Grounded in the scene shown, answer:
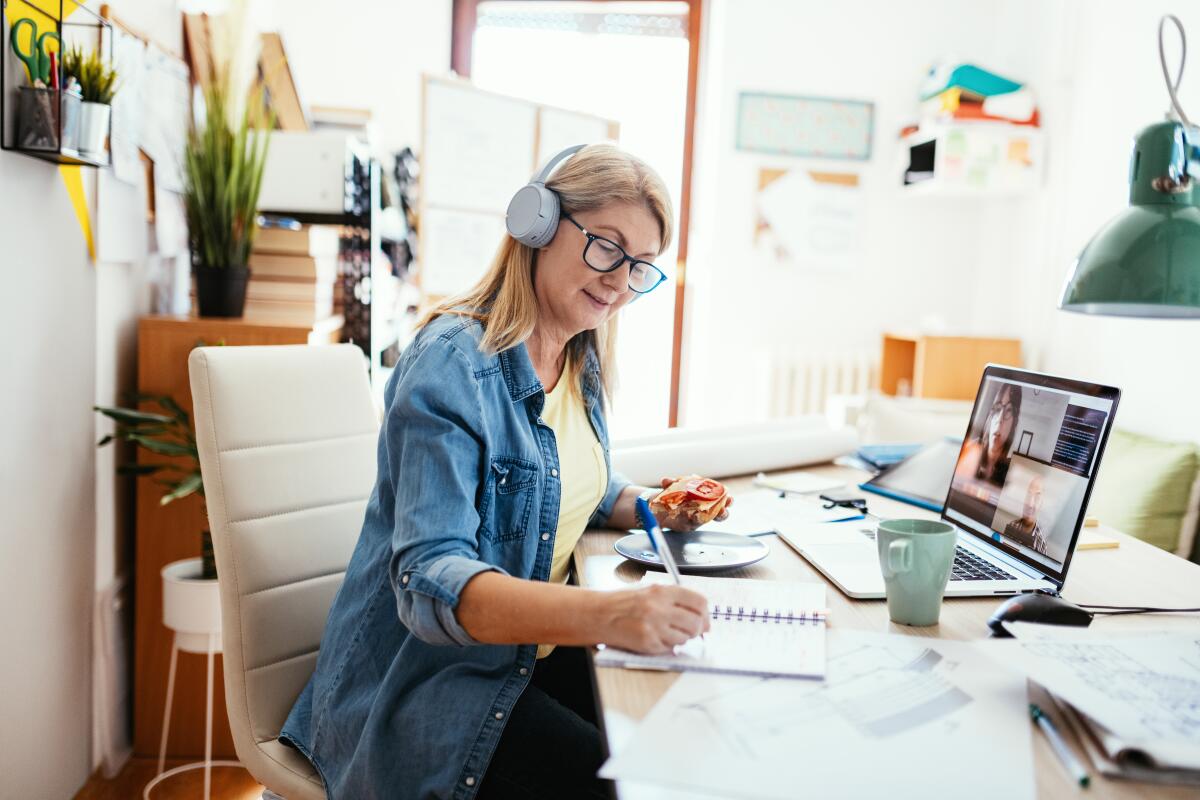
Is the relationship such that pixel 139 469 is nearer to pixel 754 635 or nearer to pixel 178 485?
pixel 178 485

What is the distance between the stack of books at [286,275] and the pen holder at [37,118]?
744 mm

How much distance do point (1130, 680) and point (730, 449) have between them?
0.99 meters

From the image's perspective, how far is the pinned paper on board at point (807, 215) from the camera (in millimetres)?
4039

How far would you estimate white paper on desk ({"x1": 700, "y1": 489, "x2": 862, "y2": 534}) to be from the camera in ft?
4.60

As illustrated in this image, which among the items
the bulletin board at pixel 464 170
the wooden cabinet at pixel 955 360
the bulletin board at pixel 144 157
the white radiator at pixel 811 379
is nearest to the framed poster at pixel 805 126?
the white radiator at pixel 811 379

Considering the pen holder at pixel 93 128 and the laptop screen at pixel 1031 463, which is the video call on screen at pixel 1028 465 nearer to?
the laptop screen at pixel 1031 463

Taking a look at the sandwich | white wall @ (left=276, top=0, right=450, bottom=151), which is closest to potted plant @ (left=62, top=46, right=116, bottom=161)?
the sandwich

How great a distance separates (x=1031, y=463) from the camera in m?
1.20

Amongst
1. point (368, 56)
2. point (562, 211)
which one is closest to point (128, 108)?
point (562, 211)

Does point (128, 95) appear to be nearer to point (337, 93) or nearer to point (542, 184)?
point (542, 184)

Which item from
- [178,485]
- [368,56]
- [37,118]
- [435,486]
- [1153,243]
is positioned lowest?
[178,485]

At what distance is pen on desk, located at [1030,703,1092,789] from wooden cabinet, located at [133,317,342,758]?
66.7 inches

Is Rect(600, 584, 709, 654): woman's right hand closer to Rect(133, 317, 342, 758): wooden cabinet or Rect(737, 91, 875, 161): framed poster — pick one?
Rect(133, 317, 342, 758): wooden cabinet

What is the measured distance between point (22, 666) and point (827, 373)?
126 inches
